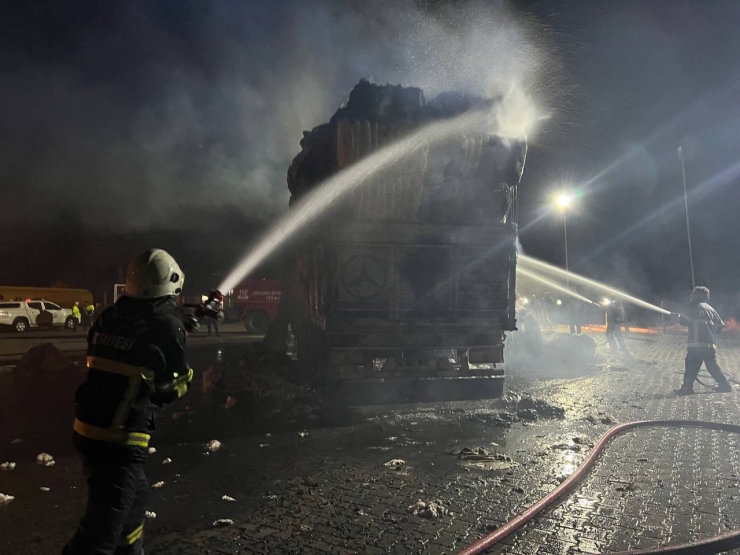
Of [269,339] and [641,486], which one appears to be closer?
[641,486]

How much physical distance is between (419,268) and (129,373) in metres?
5.07

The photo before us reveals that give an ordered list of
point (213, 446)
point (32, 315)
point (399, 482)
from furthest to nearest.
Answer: point (32, 315) < point (213, 446) < point (399, 482)

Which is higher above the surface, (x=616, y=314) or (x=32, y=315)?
(x=616, y=314)

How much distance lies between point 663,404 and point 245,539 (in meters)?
6.61

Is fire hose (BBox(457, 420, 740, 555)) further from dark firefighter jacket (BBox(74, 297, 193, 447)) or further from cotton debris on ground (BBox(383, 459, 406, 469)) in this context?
dark firefighter jacket (BBox(74, 297, 193, 447))

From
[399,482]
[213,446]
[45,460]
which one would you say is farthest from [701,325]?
[45,460]

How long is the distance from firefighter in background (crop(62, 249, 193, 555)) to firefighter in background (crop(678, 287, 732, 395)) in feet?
27.5

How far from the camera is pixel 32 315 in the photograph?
74.7 ft

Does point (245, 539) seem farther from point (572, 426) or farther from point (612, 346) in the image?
point (612, 346)

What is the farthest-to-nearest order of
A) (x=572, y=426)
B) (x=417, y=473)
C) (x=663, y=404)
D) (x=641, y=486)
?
(x=663, y=404), (x=572, y=426), (x=417, y=473), (x=641, y=486)

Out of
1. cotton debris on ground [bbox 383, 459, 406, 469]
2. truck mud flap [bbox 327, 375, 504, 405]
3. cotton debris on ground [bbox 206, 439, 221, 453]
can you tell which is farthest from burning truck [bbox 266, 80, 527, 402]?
cotton debris on ground [bbox 383, 459, 406, 469]

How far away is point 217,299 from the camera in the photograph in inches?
113

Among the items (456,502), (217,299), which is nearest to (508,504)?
(456,502)

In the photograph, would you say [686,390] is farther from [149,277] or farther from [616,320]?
[149,277]
